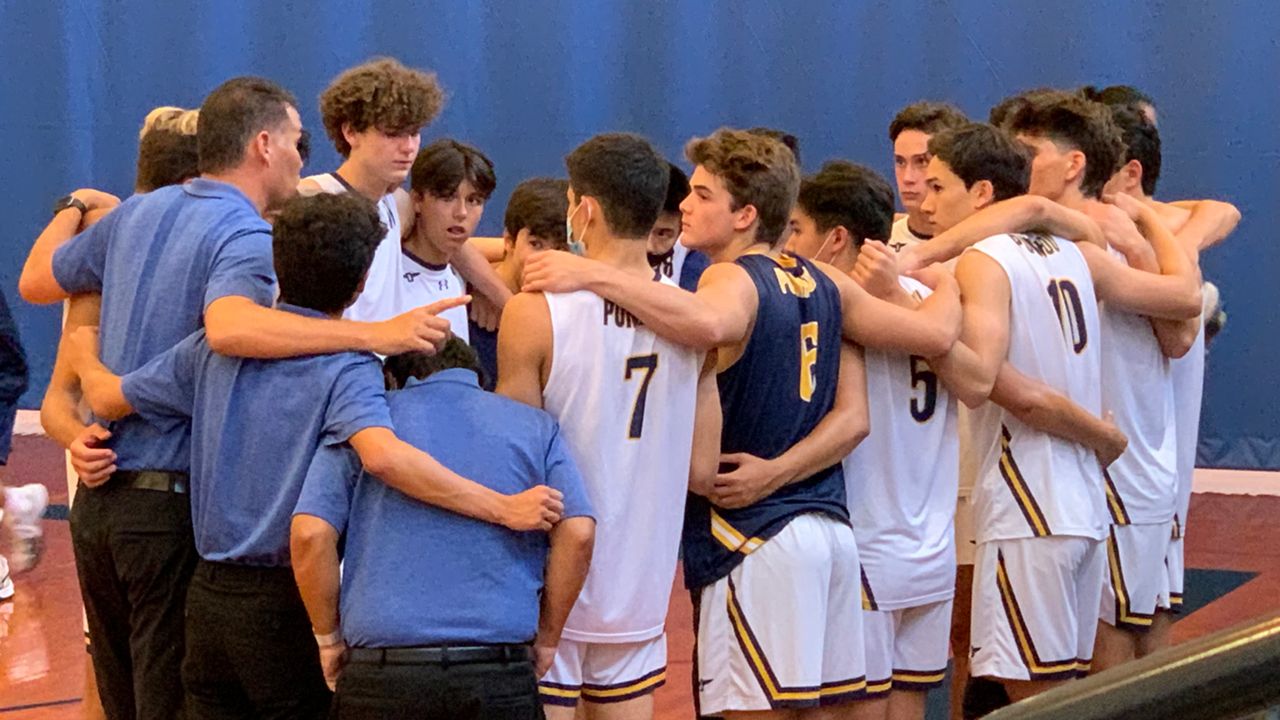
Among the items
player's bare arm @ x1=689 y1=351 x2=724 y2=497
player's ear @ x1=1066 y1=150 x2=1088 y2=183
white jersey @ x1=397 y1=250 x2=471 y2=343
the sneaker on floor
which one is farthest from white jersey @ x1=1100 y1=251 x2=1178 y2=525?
the sneaker on floor

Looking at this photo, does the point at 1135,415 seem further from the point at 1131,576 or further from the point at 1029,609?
the point at 1029,609

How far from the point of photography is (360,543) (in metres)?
3.04

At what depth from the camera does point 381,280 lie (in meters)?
4.38

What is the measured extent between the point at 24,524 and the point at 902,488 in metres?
4.68

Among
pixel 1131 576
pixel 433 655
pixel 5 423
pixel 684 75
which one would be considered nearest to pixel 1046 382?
pixel 1131 576

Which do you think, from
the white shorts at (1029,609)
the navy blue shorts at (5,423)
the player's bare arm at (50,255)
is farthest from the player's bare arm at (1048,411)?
the navy blue shorts at (5,423)

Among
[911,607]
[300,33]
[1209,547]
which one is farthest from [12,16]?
[911,607]

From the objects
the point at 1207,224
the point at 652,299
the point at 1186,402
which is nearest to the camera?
the point at 652,299

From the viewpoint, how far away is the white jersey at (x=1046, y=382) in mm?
4070

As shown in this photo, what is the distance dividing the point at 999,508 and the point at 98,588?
7.22 ft

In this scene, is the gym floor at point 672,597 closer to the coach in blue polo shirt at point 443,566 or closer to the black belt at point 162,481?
the black belt at point 162,481

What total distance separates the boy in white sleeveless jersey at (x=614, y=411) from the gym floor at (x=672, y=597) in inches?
73.6

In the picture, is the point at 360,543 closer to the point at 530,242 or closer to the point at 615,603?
the point at 615,603

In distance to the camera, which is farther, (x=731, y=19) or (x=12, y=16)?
(x=12, y=16)
